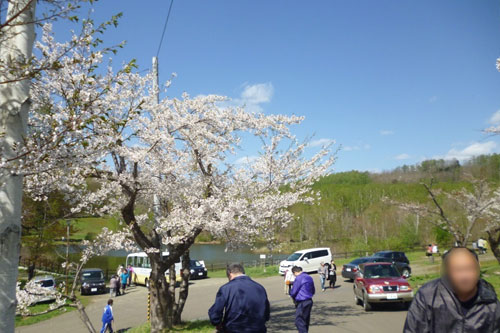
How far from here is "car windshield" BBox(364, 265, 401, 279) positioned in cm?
1392

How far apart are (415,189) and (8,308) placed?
9999cm

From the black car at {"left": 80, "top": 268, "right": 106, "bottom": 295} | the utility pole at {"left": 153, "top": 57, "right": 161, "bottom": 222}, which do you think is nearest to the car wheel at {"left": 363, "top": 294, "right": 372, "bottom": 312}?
the utility pole at {"left": 153, "top": 57, "right": 161, "bottom": 222}

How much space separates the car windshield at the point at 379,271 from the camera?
548 inches

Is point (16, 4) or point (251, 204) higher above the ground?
point (16, 4)

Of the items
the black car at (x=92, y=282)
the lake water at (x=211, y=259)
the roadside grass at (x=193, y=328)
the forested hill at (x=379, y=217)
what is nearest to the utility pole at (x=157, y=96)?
the roadside grass at (x=193, y=328)

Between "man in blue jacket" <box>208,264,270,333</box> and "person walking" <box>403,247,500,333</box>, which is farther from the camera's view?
"man in blue jacket" <box>208,264,270,333</box>

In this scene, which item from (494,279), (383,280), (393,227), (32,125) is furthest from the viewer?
(393,227)

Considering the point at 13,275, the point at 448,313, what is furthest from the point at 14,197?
the point at 448,313

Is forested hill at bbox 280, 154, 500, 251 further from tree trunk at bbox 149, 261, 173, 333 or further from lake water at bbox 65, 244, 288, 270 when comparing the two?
tree trunk at bbox 149, 261, 173, 333

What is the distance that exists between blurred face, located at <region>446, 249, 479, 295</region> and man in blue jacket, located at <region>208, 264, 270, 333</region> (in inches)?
98.6

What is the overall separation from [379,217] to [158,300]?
2339 inches

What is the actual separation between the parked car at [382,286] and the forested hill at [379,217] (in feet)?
27.9

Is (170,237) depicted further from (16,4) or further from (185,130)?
(16,4)

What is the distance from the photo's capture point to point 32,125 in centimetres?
365
